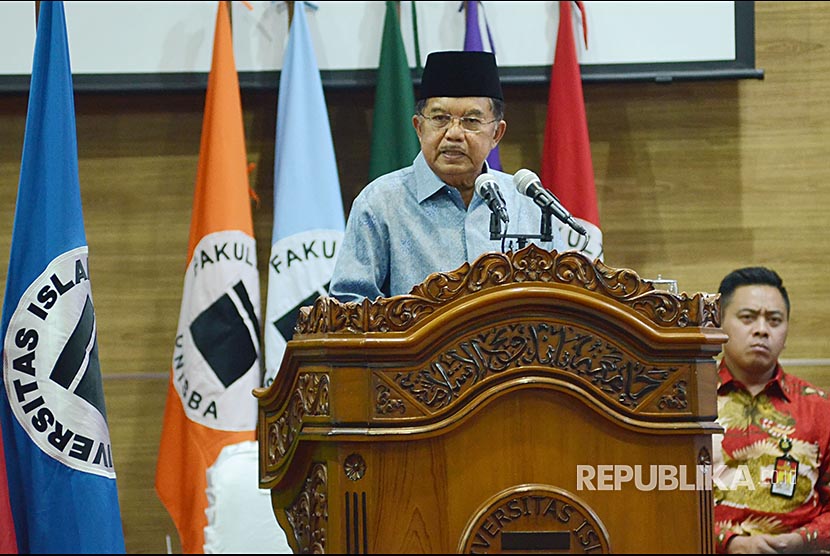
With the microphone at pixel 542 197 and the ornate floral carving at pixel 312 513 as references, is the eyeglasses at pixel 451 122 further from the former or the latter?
the ornate floral carving at pixel 312 513

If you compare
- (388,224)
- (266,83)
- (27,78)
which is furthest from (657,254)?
(27,78)

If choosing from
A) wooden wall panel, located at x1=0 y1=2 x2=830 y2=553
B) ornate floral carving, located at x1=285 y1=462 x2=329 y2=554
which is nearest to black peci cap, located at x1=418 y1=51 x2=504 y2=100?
ornate floral carving, located at x1=285 y1=462 x2=329 y2=554

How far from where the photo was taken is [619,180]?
388 centimetres

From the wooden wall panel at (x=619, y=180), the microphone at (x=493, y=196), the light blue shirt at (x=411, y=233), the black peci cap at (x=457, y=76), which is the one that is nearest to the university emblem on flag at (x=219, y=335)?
the wooden wall panel at (x=619, y=180)

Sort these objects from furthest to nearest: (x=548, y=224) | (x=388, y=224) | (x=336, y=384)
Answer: (x=388, y=224) < (x=548, y=224) < (x=336, y=384)

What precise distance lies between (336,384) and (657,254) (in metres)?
2.34

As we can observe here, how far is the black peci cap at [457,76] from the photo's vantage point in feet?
7.64

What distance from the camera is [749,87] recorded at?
388 cm

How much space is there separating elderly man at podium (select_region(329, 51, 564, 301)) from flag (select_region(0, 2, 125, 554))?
1.10 m

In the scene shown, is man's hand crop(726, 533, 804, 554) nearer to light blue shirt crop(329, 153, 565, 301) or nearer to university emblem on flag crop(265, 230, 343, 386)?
light blue shirt crop(329, 153, 565, 301)

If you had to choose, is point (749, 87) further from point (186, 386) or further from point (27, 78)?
point (27, 78)

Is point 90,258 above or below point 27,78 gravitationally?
below

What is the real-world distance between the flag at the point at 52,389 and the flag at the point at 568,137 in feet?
4.99

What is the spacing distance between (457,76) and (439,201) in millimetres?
262
